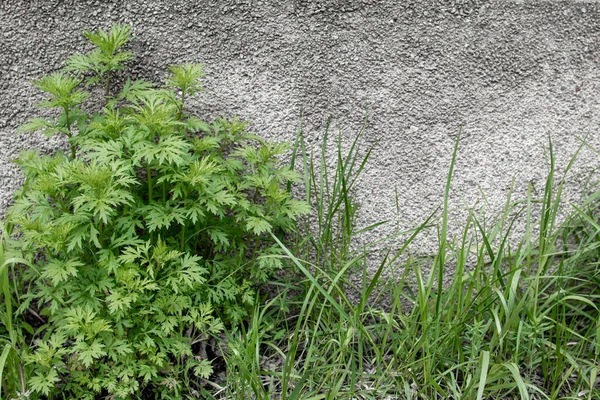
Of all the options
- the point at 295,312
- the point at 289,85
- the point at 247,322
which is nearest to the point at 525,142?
the point at 289,85

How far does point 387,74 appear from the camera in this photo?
276 cm

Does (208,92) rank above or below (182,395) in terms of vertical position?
above

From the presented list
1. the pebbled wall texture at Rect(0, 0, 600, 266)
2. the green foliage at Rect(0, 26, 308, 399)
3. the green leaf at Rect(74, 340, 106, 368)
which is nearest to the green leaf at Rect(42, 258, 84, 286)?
the green foliage at Rect(0, 26, 308, 399)

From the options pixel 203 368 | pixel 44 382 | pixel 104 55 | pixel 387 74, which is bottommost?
pixel 44 382

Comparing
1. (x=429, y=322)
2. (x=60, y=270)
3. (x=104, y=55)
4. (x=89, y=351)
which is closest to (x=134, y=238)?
(x=60, y=270)

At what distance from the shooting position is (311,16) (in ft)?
8.86

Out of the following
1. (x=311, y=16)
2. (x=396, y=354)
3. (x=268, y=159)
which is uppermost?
(x=311, y=16)

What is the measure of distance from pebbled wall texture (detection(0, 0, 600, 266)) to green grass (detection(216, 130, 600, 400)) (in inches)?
5.7

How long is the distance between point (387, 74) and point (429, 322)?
1.04 m

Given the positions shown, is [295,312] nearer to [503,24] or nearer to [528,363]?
[528,363]

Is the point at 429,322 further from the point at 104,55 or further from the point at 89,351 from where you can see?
the point at 104,55

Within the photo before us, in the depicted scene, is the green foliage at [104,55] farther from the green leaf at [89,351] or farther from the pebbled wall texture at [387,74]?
the green leaf at [89,351]

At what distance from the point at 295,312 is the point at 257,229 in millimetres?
582

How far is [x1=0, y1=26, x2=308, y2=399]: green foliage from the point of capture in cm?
221
